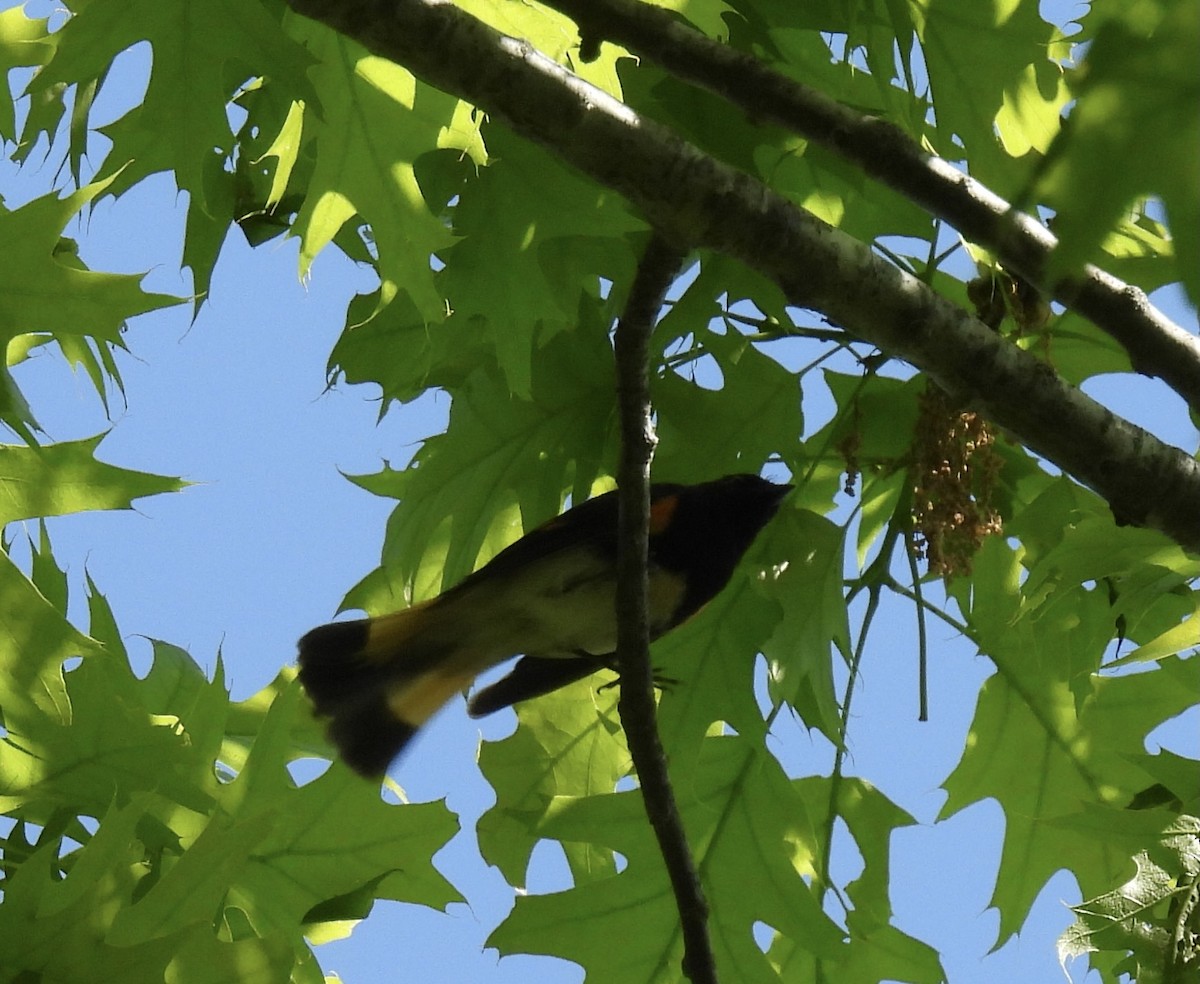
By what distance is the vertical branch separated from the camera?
82.5 inches

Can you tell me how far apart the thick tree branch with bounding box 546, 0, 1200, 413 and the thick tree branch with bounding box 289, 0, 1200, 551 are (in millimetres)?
105

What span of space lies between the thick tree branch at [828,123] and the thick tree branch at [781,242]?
11 centimetres

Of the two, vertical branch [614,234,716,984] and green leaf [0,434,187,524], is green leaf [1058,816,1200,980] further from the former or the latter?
green leaf [0,434,187,524]

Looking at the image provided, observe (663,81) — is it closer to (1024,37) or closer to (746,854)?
(1024,37)

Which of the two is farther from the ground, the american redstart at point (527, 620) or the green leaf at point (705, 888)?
the american redstart at point (527, 620)

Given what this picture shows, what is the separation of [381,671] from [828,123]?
1.82m

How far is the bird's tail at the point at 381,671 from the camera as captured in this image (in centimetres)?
299

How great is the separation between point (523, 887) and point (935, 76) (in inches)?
74.0

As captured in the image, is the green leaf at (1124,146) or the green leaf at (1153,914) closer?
the green leaf at (1124,146)

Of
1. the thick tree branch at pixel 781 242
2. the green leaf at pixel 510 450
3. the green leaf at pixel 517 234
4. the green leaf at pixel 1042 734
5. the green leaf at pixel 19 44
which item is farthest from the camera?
the green leaf at pixel 1042 734

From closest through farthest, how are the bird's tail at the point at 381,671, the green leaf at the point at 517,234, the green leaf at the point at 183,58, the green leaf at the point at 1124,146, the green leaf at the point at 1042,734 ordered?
1. the green leaf at the point at 1124,146
2. the green leaf at the point at 183,58
3. the green leaf at the point at 517,234
4. the green leaf at the point at 1042,734
5. the bird's tail at the point at 381,671

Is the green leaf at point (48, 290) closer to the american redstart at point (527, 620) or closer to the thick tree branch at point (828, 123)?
the thick tree branch at point (828, 123)

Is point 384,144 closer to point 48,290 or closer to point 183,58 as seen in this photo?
point 183,58

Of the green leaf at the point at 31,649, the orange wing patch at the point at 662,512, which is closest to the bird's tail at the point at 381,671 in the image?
the orange wing patch at the point at 662,512
